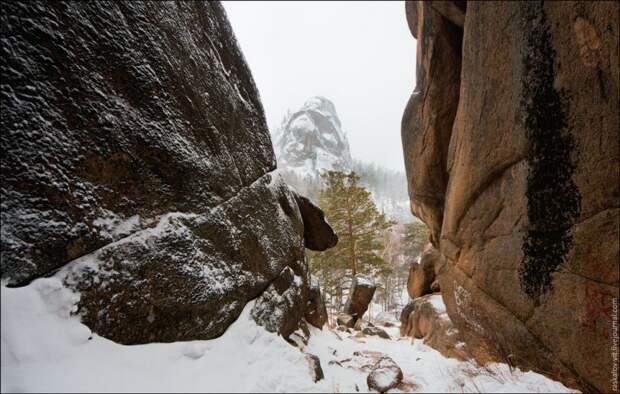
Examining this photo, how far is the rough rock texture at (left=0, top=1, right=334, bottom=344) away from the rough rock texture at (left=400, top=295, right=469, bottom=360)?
6.99m

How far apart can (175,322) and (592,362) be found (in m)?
7.14

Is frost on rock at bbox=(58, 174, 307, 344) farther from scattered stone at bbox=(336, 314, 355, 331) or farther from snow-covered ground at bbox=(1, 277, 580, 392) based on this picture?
scattered stone at bbox=(336, 314, 355, 331)

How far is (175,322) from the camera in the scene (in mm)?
3678

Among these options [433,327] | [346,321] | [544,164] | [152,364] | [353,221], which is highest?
[544,164]

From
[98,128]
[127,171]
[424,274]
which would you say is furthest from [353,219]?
[98,128]

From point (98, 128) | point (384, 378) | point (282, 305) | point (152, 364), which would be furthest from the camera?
point (282, 305)

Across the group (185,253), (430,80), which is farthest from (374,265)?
(185,253)

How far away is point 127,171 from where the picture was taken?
12.0 ft

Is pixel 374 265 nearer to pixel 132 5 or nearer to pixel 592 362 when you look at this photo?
pixel 592 362

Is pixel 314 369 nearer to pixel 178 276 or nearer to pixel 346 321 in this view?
pixel 178 276

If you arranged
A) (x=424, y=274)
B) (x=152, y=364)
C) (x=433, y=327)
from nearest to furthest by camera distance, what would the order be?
(x=152, y=364) < (x=433, y=327) < (x=424, y=274)

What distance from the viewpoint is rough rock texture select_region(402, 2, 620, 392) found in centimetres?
400

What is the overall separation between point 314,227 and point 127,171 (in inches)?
327

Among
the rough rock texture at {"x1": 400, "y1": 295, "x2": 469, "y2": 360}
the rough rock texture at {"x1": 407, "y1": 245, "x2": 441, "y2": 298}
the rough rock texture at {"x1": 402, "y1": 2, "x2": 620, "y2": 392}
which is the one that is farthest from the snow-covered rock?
the rough rock texture at {"x1": 402, "y1": 2, "x2": 620, "y2": 392}
